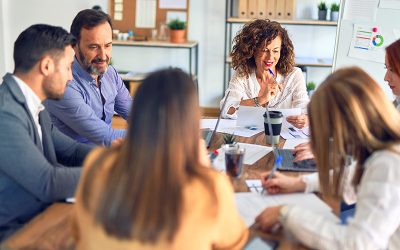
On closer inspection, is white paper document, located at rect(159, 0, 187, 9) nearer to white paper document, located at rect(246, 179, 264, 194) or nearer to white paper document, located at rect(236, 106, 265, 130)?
white paper document, located at rect(236, 106, 265, 130)

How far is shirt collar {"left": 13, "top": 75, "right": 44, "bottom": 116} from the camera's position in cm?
159

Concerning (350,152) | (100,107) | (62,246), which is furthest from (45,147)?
(350,152)

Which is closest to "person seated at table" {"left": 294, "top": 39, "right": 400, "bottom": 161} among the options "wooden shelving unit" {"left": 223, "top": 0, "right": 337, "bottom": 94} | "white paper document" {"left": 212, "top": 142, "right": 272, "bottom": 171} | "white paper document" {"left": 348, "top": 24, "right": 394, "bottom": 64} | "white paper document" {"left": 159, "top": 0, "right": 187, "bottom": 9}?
"white paper document" {"left": 212, "top": 142, "right": 272, "bottom": 171}

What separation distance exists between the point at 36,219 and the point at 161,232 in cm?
49

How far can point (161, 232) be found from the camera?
1.00m

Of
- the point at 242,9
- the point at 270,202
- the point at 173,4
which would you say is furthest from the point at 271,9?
the point at 270,202

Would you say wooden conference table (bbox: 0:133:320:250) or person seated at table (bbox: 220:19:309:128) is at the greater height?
person seated at table (bbox: 220:19:309:128)

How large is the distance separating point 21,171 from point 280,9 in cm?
358

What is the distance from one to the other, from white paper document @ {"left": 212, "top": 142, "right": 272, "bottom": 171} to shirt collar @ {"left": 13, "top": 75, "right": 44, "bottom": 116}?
628 mm

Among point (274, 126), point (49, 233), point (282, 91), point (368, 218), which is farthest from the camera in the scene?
point (282, 91)

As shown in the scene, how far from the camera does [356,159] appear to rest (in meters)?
1.27

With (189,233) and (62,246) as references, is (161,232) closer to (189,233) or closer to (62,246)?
(189,233)

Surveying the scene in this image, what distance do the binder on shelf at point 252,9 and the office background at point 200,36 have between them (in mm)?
361

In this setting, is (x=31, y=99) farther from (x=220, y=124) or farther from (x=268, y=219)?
(x=220, y=124)
